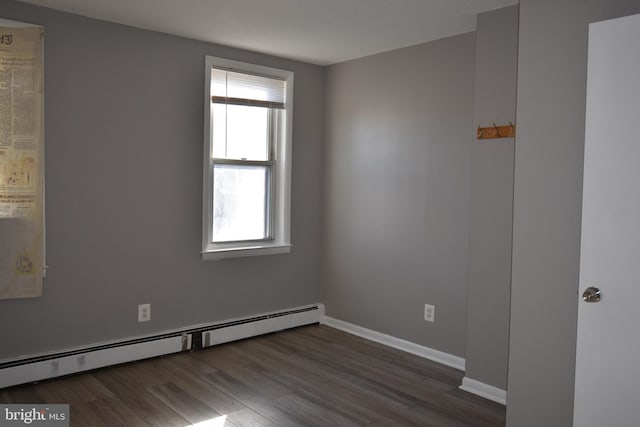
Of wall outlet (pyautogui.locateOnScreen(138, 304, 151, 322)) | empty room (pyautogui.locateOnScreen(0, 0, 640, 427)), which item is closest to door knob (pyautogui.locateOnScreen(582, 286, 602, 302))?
empty room (pyautogui.locateOnScreen(0, 0, 640, 427))

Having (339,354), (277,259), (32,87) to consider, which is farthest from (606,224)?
(32,87)

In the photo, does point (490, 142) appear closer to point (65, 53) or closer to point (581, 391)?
point (581, 391)

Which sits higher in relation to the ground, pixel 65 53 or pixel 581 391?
pixel 65 53

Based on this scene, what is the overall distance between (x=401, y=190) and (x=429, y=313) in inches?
38.5

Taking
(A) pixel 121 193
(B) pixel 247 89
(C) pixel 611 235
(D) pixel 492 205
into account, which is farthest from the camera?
(B) pixel 247 89

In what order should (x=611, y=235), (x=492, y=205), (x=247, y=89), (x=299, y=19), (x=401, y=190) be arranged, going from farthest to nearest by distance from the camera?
1. (x=247, y=89)
2. (x=401, y=190)
3. (x=299, y=19)
4. (x=492, y=205)
5. (x=611, y=235)

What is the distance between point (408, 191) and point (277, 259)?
1.30 m

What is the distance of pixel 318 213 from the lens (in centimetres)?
477

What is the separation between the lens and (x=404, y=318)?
13.3ft

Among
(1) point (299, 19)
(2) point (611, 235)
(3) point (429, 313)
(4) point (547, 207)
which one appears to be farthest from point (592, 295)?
(1) point (299, 19)

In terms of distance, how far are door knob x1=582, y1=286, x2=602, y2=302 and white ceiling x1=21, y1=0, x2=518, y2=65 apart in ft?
5.89

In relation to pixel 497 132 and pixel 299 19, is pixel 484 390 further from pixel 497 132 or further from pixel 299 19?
pixel 299 19

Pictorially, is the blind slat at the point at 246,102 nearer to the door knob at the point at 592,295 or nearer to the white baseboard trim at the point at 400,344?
the white baseboard trim at the point at 400,344

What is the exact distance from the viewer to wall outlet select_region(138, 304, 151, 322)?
3713mm
